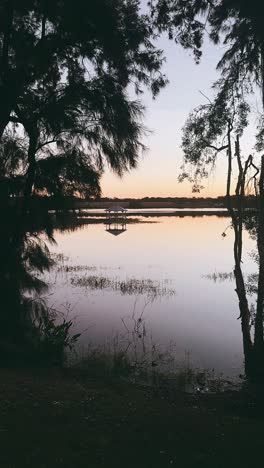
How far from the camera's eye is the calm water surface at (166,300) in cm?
1345

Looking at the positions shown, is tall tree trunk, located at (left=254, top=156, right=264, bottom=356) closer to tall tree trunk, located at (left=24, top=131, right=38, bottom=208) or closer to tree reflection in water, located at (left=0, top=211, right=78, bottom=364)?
tree reflection in water, located at (left=0, top=211, right=78, bottom=364)

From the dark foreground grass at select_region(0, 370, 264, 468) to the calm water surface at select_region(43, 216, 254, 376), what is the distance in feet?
14.1

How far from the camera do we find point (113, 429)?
19.2 ft

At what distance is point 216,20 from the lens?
32.1ft

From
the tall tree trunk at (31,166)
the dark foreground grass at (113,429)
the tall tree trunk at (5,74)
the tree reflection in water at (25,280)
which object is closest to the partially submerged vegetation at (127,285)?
the tree reflection in water at (25,280)

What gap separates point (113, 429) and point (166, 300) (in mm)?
14761

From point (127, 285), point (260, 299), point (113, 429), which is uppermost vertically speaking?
point (260, 299)

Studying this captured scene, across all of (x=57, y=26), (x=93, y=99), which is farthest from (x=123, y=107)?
(x=57, y=26)

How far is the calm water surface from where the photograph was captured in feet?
Answer: 44.1

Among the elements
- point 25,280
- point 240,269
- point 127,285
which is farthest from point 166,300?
point 25,280

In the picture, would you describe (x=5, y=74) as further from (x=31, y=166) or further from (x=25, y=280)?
(x=25, y=280)

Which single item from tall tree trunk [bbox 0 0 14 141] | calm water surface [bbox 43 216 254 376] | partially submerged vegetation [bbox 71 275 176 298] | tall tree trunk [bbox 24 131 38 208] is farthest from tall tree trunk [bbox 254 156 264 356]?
partially submerged vegetation [bbox 71 275 176 298]

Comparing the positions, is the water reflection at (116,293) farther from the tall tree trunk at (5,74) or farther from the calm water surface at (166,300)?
the tall tree trunk at (5,74)

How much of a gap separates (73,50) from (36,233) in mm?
4944
